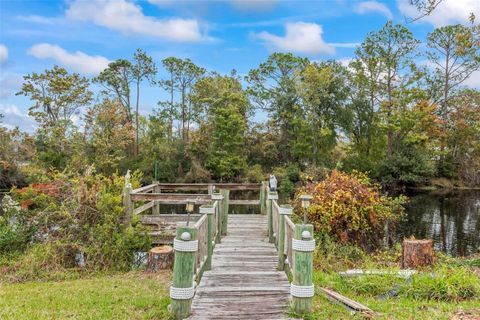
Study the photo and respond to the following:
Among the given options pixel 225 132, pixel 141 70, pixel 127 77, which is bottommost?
pixel 225 132

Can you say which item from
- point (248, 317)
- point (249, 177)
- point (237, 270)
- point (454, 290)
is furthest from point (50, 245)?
point (249, 177)

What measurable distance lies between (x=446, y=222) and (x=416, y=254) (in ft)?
31.1

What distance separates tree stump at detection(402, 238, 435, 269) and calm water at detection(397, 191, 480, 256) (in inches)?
172

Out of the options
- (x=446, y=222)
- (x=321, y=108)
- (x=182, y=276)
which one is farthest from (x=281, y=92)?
(x=182, y=276)

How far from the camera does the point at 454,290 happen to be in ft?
15.2

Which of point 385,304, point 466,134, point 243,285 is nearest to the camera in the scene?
point 385,304

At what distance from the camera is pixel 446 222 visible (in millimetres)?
14391

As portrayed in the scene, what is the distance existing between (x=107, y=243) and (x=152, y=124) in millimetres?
23232

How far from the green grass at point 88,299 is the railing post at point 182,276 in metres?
0.29

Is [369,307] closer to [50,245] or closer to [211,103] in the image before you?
[50,245]

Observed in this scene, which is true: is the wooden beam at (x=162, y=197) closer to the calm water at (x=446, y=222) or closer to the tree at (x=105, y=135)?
the calm water at (x=446, y=222)

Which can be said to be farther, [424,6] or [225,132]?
[225,132]

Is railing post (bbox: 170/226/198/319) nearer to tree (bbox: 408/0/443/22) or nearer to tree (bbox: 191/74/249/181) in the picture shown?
tree (bbox: 408/0/443/22)

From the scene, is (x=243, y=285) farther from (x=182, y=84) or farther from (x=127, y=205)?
(x=182, y=84)
